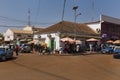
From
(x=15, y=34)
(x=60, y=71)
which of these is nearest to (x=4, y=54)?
(x=60, y=71)

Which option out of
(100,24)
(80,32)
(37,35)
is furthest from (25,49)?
(100,24)

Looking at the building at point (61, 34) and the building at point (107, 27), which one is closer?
the building at point (61, 34)

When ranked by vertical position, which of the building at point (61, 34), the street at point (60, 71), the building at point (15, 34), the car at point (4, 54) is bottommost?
the street at point (60, 71)

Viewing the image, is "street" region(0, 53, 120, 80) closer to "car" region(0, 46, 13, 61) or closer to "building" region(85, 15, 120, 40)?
"car" region(0, 46, 13, 61)

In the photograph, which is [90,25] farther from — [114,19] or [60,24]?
[60,24]

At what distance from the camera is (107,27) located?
48.9 metres

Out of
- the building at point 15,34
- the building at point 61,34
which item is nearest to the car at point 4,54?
the building at point 61,34

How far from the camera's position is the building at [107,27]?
47.4 m

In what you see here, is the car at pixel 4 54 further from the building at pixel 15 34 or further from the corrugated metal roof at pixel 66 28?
the building at pixel 15 34

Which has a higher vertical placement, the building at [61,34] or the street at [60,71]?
the building at [61,34]

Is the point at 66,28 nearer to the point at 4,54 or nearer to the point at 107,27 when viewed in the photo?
the point at 107,27

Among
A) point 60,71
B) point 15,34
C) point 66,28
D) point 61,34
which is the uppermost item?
point 15,34

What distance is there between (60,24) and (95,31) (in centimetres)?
830

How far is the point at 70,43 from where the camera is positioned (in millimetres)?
35531
